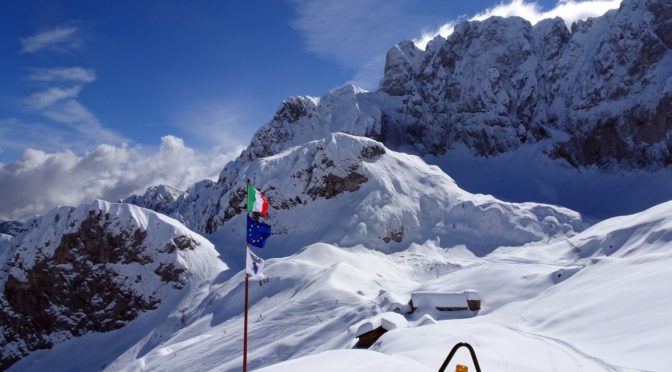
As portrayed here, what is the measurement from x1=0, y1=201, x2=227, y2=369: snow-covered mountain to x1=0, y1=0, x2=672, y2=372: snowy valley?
35 cm

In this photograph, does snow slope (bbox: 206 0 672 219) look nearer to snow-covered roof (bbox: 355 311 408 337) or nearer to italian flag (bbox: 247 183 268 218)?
snow-covered roof (bbox: 355 311 408 337)

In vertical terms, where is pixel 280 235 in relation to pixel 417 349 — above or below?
above

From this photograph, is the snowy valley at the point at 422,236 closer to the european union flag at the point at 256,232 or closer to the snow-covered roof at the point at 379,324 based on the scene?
the snow-covered roof at the point at 379,324

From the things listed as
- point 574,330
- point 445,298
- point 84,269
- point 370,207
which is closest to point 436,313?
point 445,298

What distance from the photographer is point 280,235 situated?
91000 millimetres

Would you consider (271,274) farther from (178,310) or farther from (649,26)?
(649,26)

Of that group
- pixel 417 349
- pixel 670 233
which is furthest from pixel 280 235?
pixel 417 349

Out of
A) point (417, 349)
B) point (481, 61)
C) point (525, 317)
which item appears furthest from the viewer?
point (481, 61)

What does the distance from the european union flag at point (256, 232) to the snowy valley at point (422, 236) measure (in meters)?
5.25

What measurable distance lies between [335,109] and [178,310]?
77879mm

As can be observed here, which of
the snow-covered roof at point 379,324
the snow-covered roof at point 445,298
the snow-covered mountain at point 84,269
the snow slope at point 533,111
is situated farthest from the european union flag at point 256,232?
the snow slope at point 533,111

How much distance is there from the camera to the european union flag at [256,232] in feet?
70.9

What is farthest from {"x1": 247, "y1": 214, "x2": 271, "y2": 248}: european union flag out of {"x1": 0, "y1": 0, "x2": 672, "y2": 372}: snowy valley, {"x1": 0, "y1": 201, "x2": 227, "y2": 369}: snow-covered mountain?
{"x1": 0, "y1": 201, "x2": 227, "y2": 369}: snow-covered mountain

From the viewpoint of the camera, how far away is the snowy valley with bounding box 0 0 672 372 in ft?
92.7
